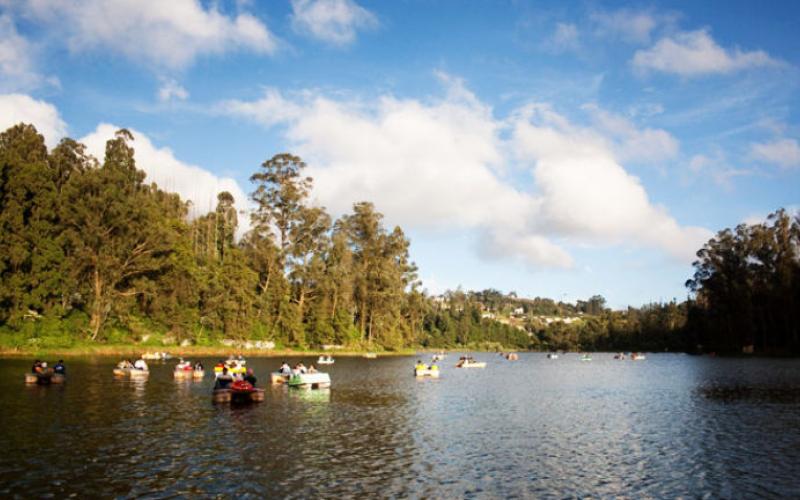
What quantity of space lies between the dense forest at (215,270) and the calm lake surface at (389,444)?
37.9 m

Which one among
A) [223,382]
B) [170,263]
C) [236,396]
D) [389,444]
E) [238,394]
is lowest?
[389,444]

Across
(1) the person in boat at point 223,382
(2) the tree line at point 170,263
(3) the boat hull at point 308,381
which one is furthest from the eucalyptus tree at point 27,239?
(1) the person in boat at point 223,382

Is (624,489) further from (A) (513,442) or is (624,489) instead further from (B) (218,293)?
(B) (218,293)

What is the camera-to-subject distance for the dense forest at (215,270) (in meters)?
80.8

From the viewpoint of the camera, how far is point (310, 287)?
11719cm

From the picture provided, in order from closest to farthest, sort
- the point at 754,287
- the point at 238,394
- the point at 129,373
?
the point at 238,394
the point at 129,373
the point at 754,287

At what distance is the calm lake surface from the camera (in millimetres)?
19656

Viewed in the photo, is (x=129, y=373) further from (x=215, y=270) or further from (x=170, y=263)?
(x=215, y=270)

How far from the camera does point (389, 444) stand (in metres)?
26.9

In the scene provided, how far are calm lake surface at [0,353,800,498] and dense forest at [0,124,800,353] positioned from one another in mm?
37943

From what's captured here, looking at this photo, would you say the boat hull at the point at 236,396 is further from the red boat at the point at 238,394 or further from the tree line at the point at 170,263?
the tree line at the point at 170,263

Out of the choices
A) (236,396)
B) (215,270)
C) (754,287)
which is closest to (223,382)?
(236,396)

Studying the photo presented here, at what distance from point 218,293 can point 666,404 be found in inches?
3090

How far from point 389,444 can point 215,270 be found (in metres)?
86.4
